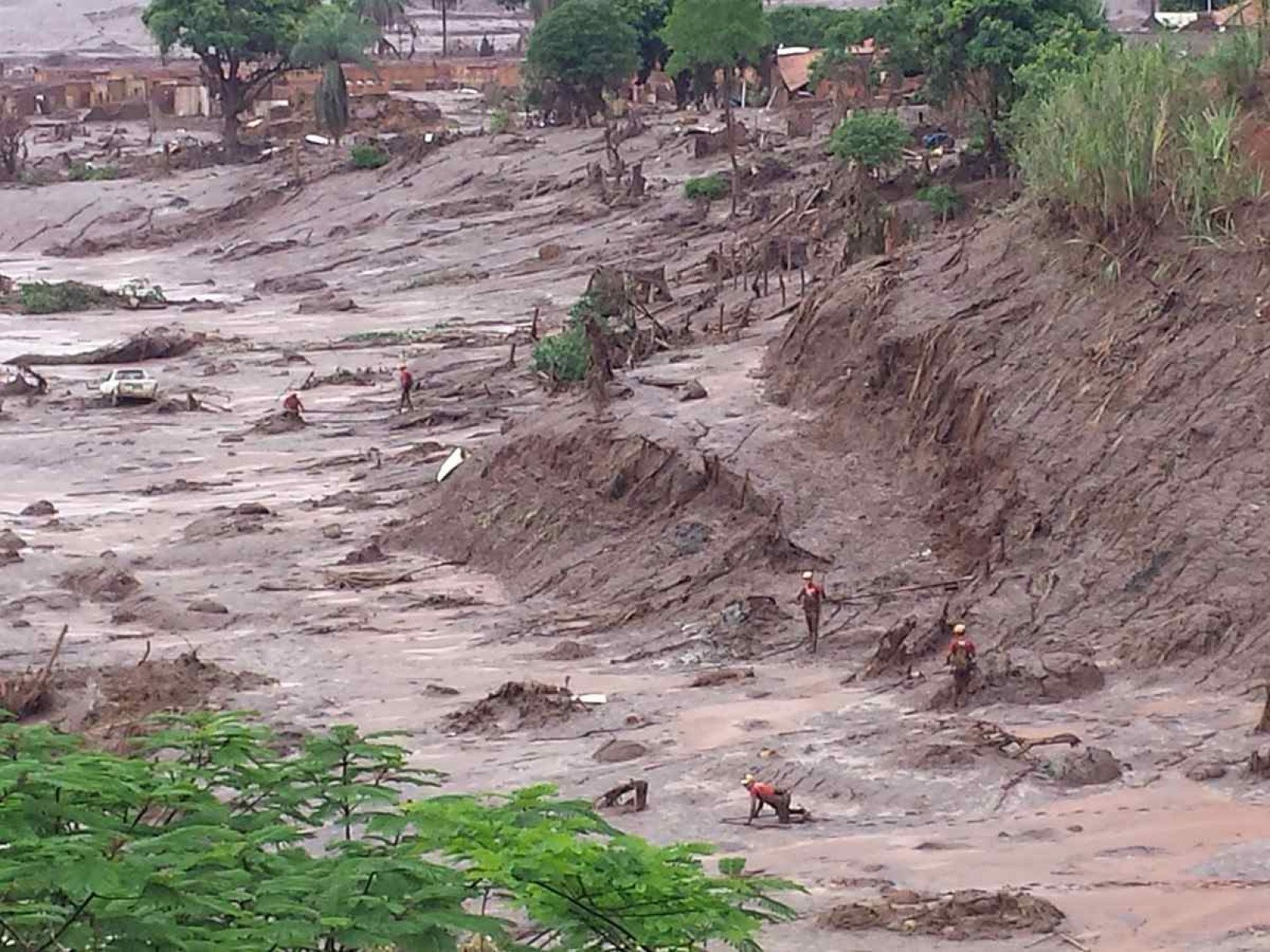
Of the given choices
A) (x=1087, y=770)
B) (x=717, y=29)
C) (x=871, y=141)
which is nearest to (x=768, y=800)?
(x=1087, y=770)

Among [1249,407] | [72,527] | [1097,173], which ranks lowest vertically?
[72,527]

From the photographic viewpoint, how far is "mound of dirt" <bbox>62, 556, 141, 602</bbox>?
2105cm

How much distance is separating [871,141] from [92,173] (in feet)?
109

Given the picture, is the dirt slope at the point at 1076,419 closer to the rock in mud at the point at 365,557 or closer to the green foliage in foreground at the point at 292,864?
the rock in mud at the point at 365,557

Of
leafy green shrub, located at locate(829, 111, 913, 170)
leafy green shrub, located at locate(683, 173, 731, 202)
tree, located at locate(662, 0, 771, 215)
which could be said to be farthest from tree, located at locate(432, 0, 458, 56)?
leafy green shrub, located at locate(829, 111, 913, 170)

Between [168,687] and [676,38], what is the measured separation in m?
37.6

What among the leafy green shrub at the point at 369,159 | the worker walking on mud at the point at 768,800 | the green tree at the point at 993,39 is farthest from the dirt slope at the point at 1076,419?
the leafy green shrub at the point at 369,159

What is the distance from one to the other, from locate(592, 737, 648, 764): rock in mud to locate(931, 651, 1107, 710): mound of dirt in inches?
79.4

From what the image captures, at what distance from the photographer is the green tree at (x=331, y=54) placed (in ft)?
208

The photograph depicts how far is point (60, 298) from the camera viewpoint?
4491 centimetres

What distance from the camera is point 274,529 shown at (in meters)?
23.4

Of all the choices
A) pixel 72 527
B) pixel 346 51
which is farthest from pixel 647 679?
pixel 346 51

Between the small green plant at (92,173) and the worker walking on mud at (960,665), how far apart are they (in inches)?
1986

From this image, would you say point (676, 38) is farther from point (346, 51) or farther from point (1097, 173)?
point (1097, 173)
